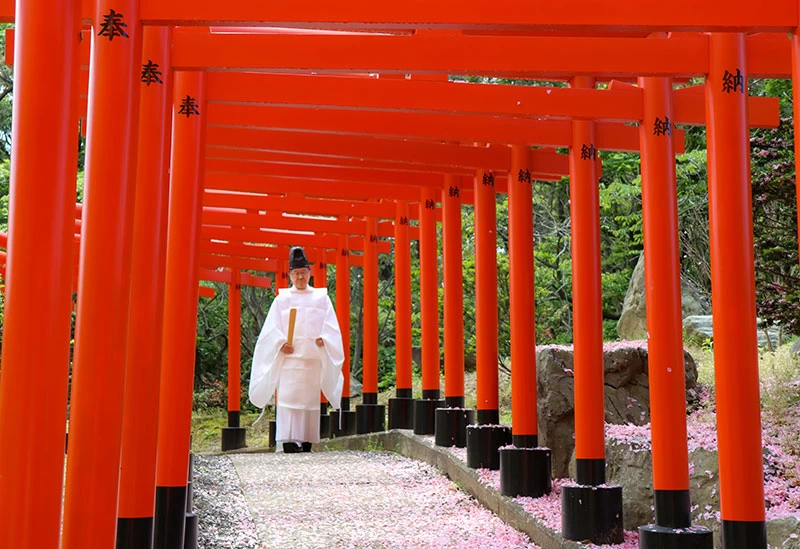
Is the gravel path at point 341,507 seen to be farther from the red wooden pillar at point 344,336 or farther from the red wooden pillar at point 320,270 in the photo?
the red wooden pillar at point 320,270

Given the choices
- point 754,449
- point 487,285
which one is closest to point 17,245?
point 754,449

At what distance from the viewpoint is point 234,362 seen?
14648 mm

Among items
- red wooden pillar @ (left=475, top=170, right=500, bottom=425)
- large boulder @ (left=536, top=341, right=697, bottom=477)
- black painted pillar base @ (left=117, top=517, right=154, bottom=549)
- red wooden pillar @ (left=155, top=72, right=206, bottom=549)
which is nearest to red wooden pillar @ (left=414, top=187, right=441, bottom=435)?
red wooden pillar @ (left=475, top=170, right=500, bottom=425)

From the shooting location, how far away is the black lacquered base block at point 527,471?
7.46 meters

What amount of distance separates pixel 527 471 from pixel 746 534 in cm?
295

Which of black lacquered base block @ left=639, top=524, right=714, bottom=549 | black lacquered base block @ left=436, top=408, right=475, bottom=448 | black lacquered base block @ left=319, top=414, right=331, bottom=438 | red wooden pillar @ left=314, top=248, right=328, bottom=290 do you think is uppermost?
red wooden pillar @ left=314, top=248, right=328, bottom=290

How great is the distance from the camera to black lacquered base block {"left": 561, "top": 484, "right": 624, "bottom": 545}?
616 cm

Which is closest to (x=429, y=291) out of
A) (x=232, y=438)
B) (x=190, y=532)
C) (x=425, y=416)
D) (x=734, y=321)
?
(x=425, y=416)

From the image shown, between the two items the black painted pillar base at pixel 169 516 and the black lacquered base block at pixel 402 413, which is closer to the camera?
the black painted pillar base at pixel 169 516

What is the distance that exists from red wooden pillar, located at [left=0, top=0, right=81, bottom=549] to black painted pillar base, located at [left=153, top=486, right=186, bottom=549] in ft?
6.68

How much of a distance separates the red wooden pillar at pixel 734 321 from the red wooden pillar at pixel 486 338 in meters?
3.70

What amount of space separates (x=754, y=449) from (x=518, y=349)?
294 cm

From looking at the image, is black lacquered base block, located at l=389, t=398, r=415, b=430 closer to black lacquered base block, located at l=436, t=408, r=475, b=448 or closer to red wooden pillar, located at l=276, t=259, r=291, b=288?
black lacquered base block, located at l=436, t=408, r=475, b=448

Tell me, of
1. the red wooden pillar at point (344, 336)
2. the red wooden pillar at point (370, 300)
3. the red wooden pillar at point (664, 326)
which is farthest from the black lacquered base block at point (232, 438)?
the red wooden pillar at point (664, 326)
